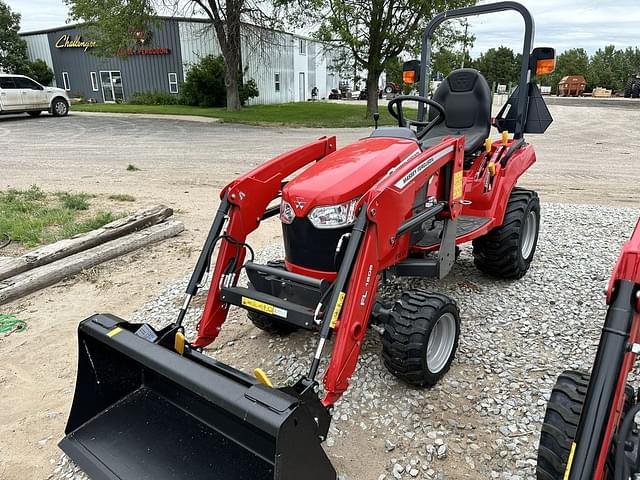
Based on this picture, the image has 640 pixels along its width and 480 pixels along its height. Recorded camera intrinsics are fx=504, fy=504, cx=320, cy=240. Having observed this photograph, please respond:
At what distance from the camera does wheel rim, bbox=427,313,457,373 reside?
2986 mm

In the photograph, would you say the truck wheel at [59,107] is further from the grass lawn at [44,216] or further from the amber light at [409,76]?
the amber light at [409,76]

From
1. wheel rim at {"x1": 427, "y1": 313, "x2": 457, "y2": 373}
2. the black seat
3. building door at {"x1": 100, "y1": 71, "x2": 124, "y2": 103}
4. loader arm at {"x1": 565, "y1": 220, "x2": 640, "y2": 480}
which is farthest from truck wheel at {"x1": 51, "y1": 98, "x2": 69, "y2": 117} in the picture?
loader arm at {"x1": 565, "y1": 220, "x2": 640, "y2": 480}

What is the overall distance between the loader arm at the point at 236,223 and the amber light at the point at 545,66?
A: 7.76 feet

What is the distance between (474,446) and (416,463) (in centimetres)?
33

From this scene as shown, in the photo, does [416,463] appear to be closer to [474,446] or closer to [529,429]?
[474,446]

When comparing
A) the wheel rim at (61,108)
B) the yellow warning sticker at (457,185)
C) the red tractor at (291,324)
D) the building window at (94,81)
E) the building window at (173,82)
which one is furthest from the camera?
the building window at (94,81)

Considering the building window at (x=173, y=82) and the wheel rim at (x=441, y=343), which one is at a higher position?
the building window at (x=173, y=82)

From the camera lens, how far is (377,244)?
8.73 ft

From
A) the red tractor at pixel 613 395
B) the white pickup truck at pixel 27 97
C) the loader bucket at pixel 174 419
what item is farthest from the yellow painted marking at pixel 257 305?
the white pickup truck at pixel 27 97

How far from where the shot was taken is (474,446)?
8.41 feet

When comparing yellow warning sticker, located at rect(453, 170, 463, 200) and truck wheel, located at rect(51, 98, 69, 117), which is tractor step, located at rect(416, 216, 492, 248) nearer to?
yellow warning sticker, located at rect(453, 170, 463, 200)

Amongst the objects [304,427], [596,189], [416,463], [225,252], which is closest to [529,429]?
[416,463]

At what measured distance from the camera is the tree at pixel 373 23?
17609mm

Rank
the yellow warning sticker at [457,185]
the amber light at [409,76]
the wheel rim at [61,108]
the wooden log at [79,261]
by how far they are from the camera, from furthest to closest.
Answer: the wheel rim at [61,108]
the amber light at [409,76]
the wooden log at [79,261]
the yellow warning sticker at [457,185]
